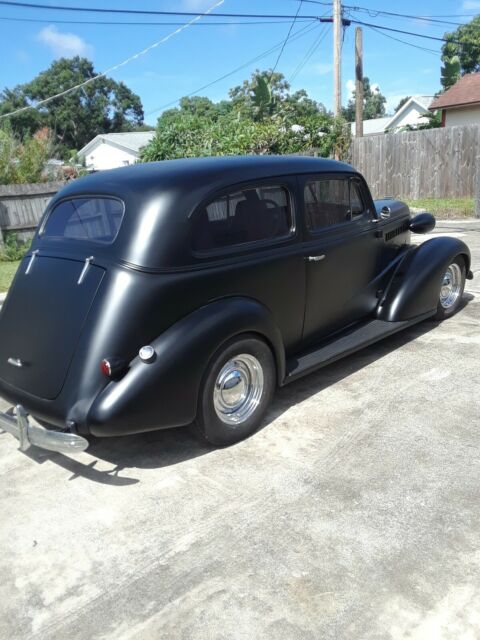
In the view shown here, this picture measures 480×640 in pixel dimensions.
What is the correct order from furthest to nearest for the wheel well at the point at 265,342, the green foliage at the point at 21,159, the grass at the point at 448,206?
the grass at the point at 448,206 < the green foliage at the point at 21,159 < the wheel well at the point at 265,342

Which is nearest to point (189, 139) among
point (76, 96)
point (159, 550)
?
point (159, 550)

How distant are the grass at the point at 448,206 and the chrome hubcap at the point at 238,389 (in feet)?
34.8

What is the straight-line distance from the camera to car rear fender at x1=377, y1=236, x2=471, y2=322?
4.78m

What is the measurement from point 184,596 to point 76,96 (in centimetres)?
7149

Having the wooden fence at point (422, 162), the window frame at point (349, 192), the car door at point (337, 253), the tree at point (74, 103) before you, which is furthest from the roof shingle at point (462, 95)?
the tree at point (74, 103)

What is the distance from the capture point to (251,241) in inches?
146

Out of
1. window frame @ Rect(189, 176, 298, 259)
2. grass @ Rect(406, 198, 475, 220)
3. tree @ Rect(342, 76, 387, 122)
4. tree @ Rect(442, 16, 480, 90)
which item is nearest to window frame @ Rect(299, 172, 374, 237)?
window frame @ Rect(189, 176, 298, 259)

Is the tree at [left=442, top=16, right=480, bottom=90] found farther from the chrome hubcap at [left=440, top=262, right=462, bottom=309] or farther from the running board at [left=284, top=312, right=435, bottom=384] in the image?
the running board at [left=284, top=312, right=435, bottom=384]

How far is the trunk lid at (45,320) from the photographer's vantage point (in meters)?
3.17

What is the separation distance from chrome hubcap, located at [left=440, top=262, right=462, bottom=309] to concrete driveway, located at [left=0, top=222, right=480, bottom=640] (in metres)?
1.65

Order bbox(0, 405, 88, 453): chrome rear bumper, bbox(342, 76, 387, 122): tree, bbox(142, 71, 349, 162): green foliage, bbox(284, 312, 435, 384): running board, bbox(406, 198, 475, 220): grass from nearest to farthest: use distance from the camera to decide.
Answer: bbox(0, 405, 88, 453): chrome rear bumper → bbox(284, 312, 435, 384): running board → bbox(406, 198, 475, 220): grass → bbox(142, 71, 349, 162): green foliage → bbox(342, 76, 387, 122): tree

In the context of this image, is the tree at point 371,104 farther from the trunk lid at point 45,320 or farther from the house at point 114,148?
the trunk lid at point 45,320

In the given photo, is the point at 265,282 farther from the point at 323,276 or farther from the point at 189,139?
the point at 189,139

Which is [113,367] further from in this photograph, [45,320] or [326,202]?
[326,202]
